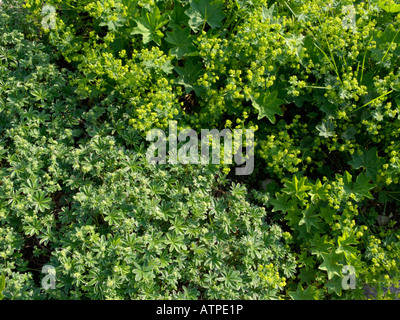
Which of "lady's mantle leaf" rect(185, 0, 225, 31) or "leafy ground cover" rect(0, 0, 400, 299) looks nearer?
"leafy ground cover" rect(0, 0, 400, 299)

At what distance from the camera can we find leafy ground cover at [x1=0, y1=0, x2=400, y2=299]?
280 cm

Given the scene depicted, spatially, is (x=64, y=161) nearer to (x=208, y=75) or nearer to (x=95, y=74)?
(x=95, y=74)

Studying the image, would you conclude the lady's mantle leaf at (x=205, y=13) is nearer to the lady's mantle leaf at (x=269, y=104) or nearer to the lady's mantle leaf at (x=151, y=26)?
the lady's mantle leaf at (x=151, y=26)

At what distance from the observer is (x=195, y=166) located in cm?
312

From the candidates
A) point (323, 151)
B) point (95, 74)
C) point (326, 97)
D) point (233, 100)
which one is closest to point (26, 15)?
point (95, 74)

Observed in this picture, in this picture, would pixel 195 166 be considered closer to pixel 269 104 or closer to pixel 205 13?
pixel 269 104

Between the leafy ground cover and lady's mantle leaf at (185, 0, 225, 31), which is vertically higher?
lady's mantle leaf at (185, 0, 225, 31)

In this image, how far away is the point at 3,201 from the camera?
9.44 feet

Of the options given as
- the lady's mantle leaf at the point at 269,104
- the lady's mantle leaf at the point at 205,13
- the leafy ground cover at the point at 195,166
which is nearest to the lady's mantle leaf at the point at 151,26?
the leafy ground cover at the point at 195,166

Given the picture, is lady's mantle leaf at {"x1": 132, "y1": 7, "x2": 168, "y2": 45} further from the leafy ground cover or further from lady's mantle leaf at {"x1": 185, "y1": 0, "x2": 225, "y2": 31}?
lady's mantle leaf at {"x1": 185, "y1": 0, "x2": 225, "y2": 31}

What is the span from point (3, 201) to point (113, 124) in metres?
1.06

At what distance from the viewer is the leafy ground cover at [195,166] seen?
2805mm

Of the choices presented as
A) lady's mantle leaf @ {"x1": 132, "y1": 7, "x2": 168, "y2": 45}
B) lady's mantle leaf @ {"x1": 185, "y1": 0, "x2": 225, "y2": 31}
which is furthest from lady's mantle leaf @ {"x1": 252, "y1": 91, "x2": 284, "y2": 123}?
lady's mantle leaf @ {"x1": 132, "y1": 7, "x2": 168, "y2": 45}
